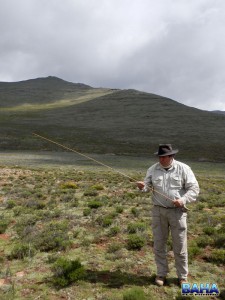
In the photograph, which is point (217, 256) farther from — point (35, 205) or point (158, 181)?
point (35, 205)

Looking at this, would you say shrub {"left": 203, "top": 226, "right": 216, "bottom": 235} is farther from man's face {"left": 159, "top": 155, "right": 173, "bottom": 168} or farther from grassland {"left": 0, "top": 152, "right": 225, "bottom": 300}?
man's face {"left": 159, "top": 155, "right": 173, "bottom": 168}

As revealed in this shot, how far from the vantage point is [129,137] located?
254ft

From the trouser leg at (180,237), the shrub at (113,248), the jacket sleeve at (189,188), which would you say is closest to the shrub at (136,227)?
the shrub at (113,248)

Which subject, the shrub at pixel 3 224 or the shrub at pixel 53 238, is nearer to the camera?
the shrub at pixel 53 238

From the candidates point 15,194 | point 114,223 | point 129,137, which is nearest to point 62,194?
point 15,194

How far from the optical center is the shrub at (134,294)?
22.0 ft

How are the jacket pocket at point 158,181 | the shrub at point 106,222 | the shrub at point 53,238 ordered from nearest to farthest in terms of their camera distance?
the jacket pocket at point 158,181 → the shrub at point 53,238 → the shrub at point 106,222

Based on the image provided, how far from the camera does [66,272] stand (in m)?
7.93

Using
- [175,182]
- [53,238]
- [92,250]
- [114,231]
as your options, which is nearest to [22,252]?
[53,238]

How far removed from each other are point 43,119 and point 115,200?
9004cm

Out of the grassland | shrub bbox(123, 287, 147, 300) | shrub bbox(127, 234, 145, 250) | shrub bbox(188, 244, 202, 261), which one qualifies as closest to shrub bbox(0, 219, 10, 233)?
the grassland

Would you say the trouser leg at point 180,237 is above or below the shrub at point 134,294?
above

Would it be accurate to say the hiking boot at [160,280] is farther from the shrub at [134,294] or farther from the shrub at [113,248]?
the shrub at [113,248]

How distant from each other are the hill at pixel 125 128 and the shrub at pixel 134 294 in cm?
5134
